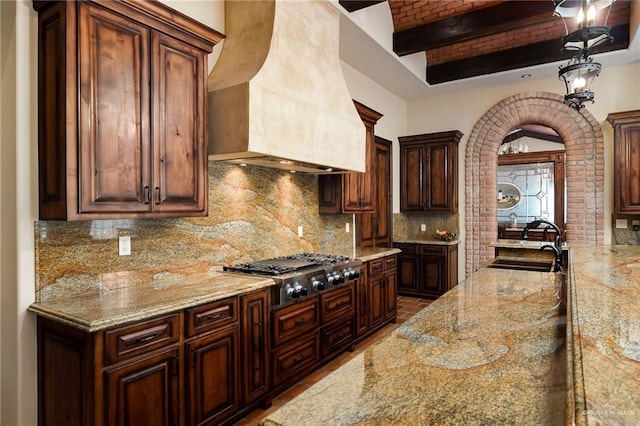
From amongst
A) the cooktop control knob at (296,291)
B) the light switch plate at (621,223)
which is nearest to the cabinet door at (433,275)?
the light switch plate at (621,223)

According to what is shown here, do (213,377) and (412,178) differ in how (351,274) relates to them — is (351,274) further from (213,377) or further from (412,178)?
(412,178)

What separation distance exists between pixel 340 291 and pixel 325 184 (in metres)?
1.34

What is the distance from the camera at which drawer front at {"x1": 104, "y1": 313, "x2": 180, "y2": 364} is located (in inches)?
72.4

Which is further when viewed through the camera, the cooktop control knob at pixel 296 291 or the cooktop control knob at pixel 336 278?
the cooktop control knob at pixel 336 278

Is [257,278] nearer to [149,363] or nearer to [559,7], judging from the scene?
[149,363]

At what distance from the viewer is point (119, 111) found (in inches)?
85.7

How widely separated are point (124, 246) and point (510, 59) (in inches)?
216

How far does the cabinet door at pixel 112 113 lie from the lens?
2020 mm

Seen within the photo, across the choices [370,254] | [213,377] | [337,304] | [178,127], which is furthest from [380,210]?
[213,377]

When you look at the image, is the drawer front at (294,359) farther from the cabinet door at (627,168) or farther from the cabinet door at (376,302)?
the cabinet door at (627,168)

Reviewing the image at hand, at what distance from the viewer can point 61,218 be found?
6.48ft

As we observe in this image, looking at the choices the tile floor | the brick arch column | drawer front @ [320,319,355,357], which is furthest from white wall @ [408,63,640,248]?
drawer front @ [320,319,355,357]

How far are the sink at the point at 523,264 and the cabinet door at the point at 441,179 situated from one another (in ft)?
6.62

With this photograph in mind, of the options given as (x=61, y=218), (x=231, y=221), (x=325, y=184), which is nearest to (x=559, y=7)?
(x=325, y=184)
